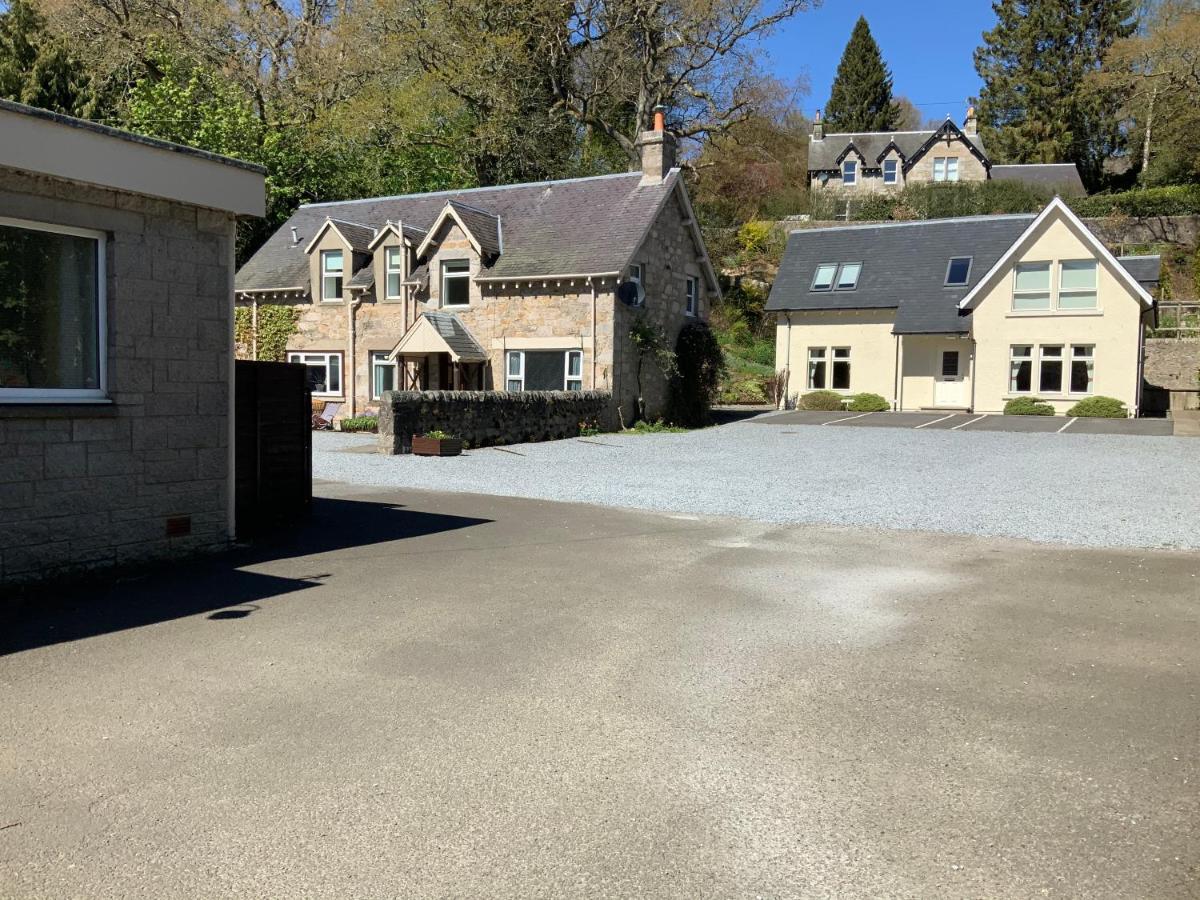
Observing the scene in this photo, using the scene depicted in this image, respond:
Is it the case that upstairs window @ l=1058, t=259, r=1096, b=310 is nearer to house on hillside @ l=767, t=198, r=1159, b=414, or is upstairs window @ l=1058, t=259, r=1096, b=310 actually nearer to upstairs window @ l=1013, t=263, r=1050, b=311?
house on hillside @ l=767, t=198, r=1159, b=414

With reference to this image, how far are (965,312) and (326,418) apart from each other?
23.2 m

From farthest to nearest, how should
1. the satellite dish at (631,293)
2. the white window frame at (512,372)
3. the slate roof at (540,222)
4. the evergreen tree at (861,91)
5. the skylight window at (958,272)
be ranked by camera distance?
1. the evergreen tree at (861,91)
2. the skylight window at (958,272)
3. the white window frame at (512,372)
4. the slate roof at (540,222)
5. the satellite dish at (631,293)

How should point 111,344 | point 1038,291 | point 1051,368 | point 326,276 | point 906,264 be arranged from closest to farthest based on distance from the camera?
point 111,344 < point 326,276 < point 1038,291 < point 1051,368 < point 906,264

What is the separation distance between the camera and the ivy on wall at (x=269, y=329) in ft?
106

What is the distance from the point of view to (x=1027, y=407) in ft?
109

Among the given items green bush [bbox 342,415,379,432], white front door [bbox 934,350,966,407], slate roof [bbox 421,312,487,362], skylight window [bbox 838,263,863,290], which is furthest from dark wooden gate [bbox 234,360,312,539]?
skylight window [bbox 838,263,863,290]

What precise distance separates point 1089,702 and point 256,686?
14.8 feet

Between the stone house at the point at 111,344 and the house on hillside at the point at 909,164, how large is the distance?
5059 cm

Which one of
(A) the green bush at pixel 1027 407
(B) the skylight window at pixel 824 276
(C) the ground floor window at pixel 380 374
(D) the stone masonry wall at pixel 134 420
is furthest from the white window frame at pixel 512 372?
(D) the stone masonry wall at pixel 134 420

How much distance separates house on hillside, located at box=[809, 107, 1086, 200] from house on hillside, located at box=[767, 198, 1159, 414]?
57.0 feet

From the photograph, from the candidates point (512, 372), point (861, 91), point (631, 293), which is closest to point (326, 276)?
point (512, 372)

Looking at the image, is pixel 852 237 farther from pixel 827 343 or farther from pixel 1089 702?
pixel 1089 702

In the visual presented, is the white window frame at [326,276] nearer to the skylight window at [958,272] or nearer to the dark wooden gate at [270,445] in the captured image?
the dark wooden gate at [270,445]

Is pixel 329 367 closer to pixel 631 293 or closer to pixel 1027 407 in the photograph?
pixel 631 293
